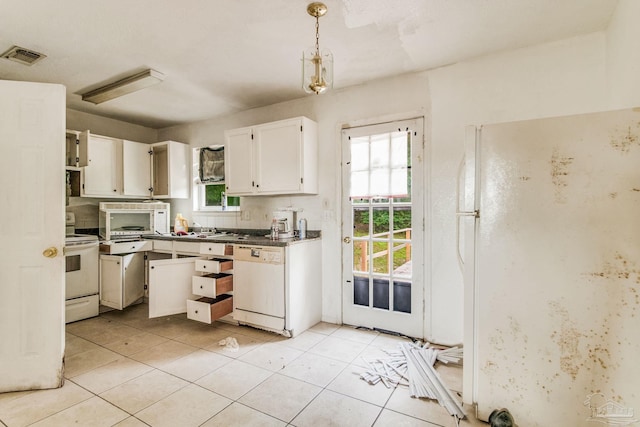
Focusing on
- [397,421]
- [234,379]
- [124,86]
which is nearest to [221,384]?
[234,379]

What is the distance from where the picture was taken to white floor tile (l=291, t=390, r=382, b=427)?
66.1 inches

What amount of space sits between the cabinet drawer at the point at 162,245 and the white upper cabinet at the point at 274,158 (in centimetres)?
93

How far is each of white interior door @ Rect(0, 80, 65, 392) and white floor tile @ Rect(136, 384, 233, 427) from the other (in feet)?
2.59

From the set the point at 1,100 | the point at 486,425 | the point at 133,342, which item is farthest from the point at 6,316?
the point at 486,425

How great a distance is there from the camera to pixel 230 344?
2639mm

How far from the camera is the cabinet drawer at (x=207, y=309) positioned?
9.09 ft

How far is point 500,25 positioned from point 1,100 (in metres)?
3.32

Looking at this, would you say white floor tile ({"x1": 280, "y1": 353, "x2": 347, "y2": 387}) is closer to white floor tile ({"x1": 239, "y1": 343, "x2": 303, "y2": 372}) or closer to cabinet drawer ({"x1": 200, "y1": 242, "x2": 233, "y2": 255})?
white floor tile ({"x1": 239, "y1": 343, "x2": 303, "y2": 372})

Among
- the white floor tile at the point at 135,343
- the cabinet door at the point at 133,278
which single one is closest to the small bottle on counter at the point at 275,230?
the white floor tile at the point at 135,343

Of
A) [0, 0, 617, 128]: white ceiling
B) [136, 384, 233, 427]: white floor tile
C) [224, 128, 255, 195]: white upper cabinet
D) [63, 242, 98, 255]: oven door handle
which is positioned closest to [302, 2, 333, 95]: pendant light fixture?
[0, 0, 617, 128]: white ceiling

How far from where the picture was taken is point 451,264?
2.63 meters

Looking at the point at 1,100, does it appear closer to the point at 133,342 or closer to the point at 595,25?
the point at 133,342

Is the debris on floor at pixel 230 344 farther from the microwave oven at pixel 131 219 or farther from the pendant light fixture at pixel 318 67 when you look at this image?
the pendant light fixture at pixel 318 67

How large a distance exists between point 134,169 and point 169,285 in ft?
6.68
